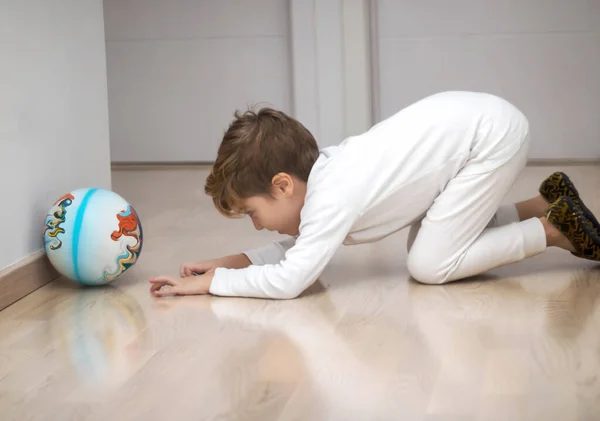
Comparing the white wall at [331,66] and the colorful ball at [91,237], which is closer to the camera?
the colorful ball at [91,237]

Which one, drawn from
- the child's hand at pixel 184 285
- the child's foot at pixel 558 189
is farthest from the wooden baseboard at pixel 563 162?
the child's hand at pixel 184 285

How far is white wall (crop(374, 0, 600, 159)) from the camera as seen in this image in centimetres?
371

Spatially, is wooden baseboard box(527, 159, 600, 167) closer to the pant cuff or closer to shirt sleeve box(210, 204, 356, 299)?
the pant cuff

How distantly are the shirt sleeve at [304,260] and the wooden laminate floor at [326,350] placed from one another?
0.03m

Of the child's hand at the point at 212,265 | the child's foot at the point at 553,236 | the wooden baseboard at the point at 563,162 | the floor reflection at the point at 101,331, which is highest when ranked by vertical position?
the child's foot at the point at 553,236

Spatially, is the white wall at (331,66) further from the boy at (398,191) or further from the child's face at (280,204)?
the child's face at (280,204)

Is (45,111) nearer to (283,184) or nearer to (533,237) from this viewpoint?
(283,184)

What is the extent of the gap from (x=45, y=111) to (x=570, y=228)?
50.0 inches

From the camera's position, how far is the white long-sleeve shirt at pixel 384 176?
197 centimetres

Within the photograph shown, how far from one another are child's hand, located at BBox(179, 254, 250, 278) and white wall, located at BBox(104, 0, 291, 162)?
1.90m

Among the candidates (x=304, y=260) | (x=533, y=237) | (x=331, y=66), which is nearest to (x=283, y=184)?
(x=304, y=260)

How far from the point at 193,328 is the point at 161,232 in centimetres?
100

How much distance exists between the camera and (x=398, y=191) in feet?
6.70

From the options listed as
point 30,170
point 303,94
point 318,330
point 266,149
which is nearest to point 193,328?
point 318,330
